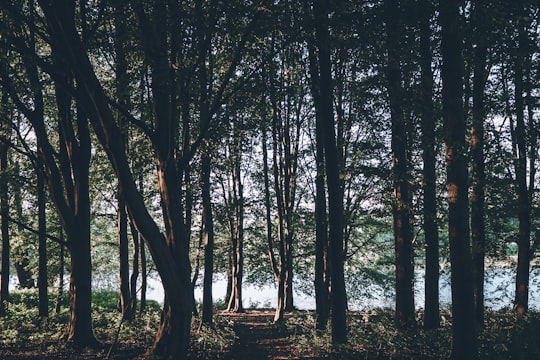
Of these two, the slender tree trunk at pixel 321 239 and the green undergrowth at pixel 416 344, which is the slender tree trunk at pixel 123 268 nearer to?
the green undergrowth at pixel 416 344

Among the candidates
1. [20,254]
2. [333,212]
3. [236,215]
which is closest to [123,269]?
[333,212]

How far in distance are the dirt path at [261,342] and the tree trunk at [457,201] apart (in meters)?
4.48

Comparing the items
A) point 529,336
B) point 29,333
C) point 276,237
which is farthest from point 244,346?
point 276,237

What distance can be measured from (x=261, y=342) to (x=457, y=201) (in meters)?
9.35

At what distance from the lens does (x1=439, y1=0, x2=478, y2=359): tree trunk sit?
850cm

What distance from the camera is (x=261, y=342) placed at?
598 inches

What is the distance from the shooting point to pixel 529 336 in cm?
1042

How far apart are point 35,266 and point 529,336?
27176mm

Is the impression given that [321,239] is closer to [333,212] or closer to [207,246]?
[207,246]

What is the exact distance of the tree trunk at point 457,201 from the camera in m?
8.50

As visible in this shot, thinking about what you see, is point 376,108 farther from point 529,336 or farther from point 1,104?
point 1,104

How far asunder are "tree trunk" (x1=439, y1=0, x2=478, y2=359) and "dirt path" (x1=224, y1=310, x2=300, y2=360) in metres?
4.48

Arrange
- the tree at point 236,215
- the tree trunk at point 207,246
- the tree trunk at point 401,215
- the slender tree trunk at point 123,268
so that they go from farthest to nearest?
the tree at point 236,215 → the tree trunk at point 207,246 → the slender tree trunk at point 123,268 → the tree trunk at point 401,215

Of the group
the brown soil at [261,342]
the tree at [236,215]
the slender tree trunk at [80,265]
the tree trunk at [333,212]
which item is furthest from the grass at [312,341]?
the tree at [236,215]
